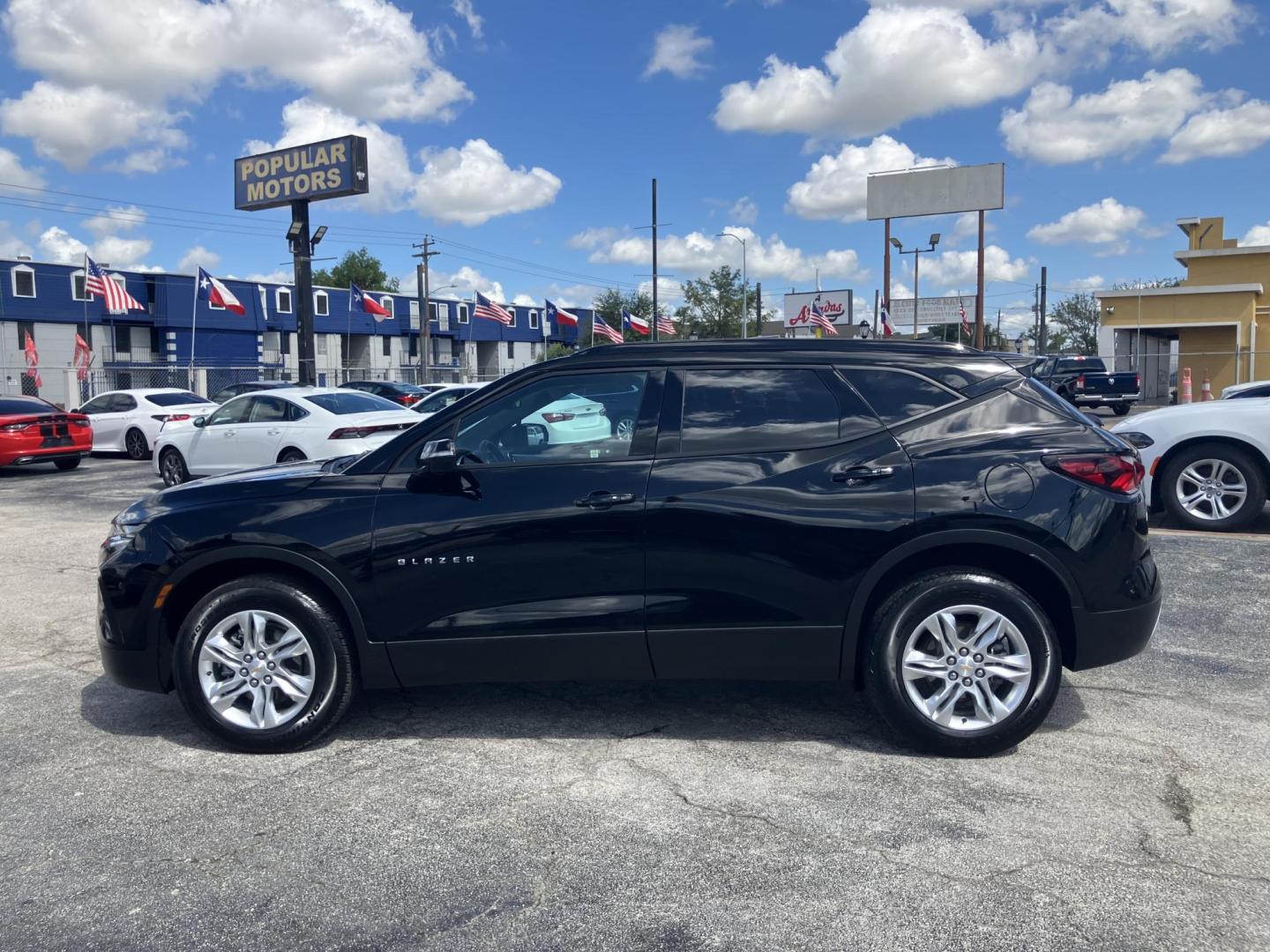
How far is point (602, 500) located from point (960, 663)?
1.63 meters

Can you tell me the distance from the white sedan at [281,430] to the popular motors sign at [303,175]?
20776 millimetres

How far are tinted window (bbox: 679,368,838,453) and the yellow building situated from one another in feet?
106

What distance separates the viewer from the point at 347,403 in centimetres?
1378

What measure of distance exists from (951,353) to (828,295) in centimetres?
6201

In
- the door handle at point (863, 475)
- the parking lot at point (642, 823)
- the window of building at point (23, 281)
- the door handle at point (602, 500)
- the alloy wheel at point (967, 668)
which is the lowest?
the parking lot at point (642, 823)

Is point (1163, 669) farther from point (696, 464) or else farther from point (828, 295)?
point (828, 295)

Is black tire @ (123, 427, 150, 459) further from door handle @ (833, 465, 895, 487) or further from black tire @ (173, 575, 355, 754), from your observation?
door handle @ (833, 465, 895, 487)

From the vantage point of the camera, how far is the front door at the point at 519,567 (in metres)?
4.47

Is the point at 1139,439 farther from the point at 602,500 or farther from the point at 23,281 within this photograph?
the point at 23,281

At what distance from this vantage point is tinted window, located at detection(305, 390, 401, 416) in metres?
13.6

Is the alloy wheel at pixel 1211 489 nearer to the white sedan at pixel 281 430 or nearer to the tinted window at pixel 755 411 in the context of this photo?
the tinted window at pixel 755 411

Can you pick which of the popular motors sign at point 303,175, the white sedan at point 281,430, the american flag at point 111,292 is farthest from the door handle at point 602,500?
the american flag at point 111,292

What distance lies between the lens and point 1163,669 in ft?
18.6

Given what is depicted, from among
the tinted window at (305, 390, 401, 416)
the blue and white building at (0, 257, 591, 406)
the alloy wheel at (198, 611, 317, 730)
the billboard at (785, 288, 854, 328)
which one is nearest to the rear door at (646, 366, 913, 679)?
the alloy wheel at (198, 611, 317, 730)
